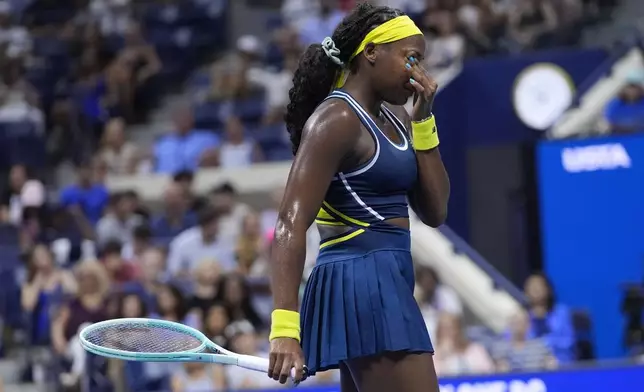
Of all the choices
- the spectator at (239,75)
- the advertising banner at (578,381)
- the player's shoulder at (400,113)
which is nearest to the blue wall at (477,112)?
the spectator at (239,75)

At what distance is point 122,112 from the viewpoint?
14.5 metres

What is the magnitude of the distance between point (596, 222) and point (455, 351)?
8.18ft

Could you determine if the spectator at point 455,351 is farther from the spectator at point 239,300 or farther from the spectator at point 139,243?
the spectator at point 139,243

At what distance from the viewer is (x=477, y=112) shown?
12.8 meters

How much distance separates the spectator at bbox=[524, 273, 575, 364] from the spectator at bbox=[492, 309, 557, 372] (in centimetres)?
13

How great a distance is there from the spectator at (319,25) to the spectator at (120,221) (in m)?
2.98

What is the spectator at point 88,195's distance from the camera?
1219 cm

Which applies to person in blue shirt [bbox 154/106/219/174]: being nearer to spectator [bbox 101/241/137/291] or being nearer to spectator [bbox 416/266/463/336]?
spectator [bbox 101/241/137/291]

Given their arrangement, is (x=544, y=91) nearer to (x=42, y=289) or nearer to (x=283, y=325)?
(x=42, y=289)

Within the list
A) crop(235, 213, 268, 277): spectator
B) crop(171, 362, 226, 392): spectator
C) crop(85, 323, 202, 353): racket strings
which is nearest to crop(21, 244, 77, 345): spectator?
crop(235, 213, 268, 277): spectator

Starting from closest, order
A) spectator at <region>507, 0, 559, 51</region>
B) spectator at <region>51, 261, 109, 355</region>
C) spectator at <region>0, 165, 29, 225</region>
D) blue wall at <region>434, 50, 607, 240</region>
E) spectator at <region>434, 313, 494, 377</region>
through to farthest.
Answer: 1. spectator at <region>434, 313, 494, 377</region>
2. spectator at <region>51, 261, 109, 355</region>
3. spectator at <region>0, 165, 29, 225</region>
4. blue wall at <region>434, 50, 607, 240</region>
5. spectator at <region>507, 0, 559, 51</region>

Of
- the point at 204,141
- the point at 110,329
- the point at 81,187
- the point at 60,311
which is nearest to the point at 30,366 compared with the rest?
the point at 60,311

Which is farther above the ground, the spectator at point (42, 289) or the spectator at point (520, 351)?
the spectator at point (42, 289)

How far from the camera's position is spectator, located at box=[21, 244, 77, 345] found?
10211 millimetres
